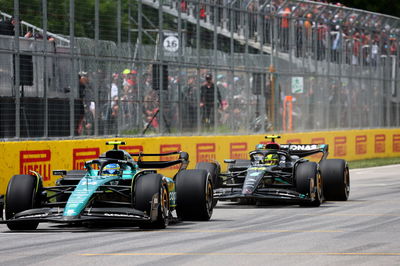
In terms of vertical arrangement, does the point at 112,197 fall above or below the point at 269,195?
above

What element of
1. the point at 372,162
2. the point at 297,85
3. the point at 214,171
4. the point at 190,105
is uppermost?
the point at 297,85

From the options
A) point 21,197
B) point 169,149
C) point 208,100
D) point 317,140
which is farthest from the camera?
point 317,140

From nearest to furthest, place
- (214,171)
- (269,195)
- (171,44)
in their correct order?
(269,195), (214,171), (171,44)

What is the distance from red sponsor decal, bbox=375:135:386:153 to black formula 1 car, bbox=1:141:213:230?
21.5 meters

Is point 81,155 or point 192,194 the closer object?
point 192,194

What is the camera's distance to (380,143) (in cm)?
3516

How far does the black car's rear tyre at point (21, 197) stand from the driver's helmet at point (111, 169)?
98cm

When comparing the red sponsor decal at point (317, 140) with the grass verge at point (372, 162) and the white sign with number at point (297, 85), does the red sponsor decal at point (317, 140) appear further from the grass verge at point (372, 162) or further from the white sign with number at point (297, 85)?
the white sign with number at point (297, 85)

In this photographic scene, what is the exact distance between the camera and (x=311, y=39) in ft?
105

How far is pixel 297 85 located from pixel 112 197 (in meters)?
18.5

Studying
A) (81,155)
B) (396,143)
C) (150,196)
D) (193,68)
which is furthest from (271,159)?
(396,143)

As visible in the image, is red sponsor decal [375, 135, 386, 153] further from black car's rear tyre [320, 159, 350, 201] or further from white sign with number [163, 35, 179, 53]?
black car's rear tyre [320, 159, 350, 201]

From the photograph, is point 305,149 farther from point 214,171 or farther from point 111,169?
point 111,169

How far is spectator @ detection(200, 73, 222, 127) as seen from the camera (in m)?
26.4
